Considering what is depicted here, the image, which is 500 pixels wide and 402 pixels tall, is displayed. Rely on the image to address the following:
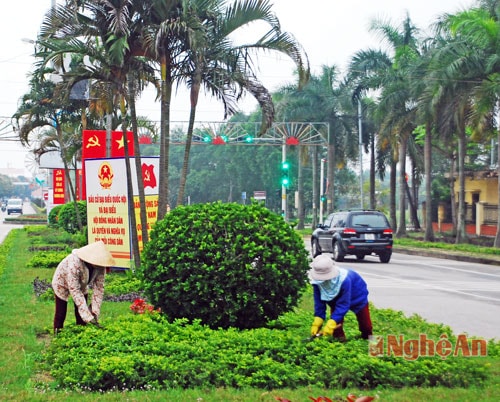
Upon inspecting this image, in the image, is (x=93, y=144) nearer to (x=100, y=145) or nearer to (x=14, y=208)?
(x=100, y=145)

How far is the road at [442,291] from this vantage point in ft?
40.7

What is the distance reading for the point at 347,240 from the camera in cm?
2577

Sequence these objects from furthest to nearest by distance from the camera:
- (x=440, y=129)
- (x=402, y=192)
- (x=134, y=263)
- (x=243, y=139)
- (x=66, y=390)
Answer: (x=243, y=139)
(x=402, y=192)
(x=440, y=129)
(x=134, y=263)
(x=66, y=390)

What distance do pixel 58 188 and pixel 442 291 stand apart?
123ft

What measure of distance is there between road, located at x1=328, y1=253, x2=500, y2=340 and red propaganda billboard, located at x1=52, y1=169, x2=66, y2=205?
91.7 ft

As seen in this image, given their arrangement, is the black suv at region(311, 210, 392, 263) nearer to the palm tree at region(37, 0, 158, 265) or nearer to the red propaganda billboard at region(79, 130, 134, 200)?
the red propaganda billboard at region(79, 130, 134, 200)

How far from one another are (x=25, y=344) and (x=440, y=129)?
29557 mm

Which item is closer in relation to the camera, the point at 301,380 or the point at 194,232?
the point at 301,380

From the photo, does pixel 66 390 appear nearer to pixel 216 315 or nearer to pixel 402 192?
pixel 216 315

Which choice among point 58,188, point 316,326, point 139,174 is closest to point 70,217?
point 58,188

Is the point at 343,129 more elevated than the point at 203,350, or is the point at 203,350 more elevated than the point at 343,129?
the point at 343,129

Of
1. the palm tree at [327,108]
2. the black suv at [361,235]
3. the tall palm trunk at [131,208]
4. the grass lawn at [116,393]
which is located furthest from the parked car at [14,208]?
the grass lawn at [116,393]

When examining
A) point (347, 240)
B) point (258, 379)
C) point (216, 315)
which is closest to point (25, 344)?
point (216, 315)

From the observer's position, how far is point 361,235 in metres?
25.9
